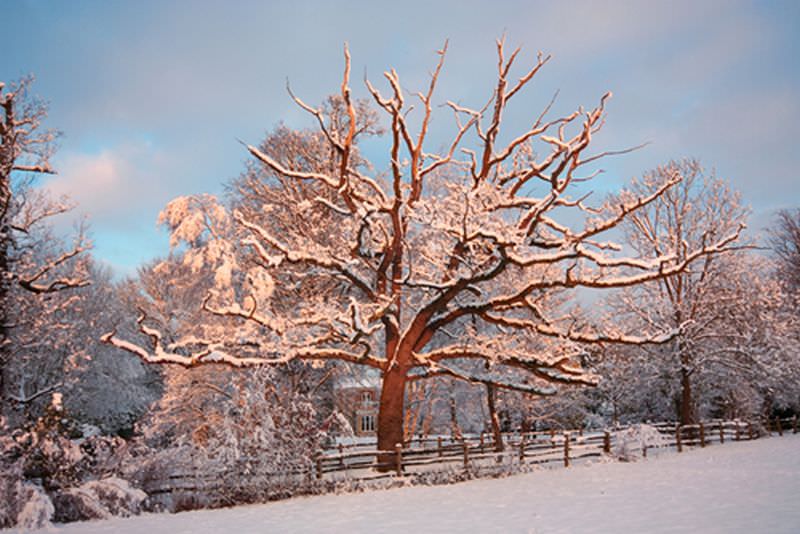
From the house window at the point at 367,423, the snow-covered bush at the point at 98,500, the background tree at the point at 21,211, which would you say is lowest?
the house window at the point at 367,423

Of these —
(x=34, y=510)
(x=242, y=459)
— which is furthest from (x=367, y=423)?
(x=34, y=510)

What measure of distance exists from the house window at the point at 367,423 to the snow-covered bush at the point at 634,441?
35989mm

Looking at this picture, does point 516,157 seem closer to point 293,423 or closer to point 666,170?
point 293,423

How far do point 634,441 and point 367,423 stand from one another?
37633 mm

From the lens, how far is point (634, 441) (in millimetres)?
22859

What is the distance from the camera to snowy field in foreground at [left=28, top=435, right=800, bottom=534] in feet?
31.0

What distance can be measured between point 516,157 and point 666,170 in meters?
13.4

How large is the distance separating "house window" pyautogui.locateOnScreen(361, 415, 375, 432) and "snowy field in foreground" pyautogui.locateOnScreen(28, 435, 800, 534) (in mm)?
41164

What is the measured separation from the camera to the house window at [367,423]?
5655 centimetres

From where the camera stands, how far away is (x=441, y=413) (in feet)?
136

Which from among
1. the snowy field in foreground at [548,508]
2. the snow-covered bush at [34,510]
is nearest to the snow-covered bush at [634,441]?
the snowy field in foreground at [548,508]

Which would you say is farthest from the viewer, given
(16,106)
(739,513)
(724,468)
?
(724,468)

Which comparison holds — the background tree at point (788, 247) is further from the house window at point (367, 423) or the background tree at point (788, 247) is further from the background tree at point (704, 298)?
the house window at point (367, 423)

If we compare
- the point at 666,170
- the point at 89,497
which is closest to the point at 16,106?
the point at 89,497
